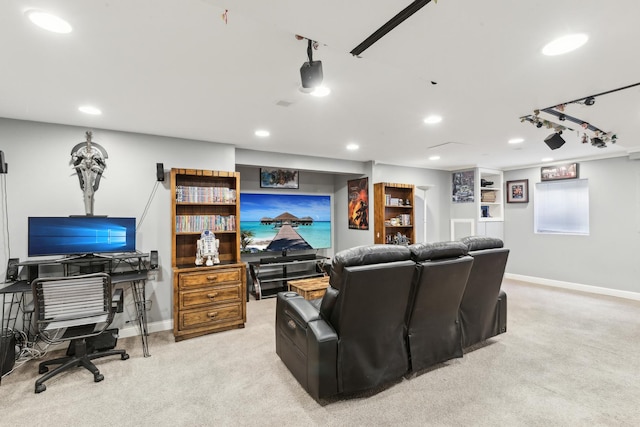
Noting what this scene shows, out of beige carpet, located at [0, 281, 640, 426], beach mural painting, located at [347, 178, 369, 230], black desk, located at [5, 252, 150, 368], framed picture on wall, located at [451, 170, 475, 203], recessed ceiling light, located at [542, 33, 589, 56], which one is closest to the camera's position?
recessed ceiling light, located at [542, 33, 589, 56]

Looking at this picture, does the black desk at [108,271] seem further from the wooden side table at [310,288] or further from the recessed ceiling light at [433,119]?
the recessed ceiling light at [433,119]

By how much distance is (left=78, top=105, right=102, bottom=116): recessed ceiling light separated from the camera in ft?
8.62

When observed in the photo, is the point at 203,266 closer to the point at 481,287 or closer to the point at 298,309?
the point at 298,309

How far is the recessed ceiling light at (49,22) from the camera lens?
1.39 meters

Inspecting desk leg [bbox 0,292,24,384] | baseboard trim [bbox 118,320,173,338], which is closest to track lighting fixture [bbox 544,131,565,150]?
baseboard trim [bbox 118,320,173,338]

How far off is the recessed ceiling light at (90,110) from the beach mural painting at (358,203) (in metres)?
4.06

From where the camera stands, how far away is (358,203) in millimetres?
5664

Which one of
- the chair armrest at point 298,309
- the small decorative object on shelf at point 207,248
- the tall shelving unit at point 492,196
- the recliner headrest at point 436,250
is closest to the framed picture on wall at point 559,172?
the tall shelving unit at point 492,196

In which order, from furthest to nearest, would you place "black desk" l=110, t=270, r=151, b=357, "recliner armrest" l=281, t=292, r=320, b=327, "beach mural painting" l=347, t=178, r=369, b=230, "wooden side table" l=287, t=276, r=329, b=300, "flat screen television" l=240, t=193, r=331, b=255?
1. "beach mural painting" l=347, t=178, r=369, b=230
2. "flat screen television" l=240, t=193, r=331, b=255
3. "wooden side table" l=287, t=276, r=329, b=300
4. "black desk" l=110, t=270, r=151, b=357
5. "recliner armrest" l=281, t=292, r=320, b=327

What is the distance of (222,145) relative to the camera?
156 inches

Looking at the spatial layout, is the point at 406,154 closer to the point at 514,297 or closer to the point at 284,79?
the point at 514,297

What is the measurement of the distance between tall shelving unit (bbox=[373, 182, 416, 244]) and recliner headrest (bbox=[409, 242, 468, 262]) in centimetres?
281

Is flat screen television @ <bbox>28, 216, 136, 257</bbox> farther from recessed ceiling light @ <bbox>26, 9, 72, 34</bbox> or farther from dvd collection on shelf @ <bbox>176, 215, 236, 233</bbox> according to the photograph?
recessed ceiling light @ <bbox>26, 9, 72, 34</bbox>

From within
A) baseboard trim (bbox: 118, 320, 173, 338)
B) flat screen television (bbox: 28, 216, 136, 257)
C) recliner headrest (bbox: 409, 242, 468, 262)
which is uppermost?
flat screen television (bbox: 28, 216, 136, 257)
